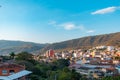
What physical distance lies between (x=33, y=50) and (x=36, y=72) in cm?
14267

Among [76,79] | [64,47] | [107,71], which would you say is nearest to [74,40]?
[64,47]

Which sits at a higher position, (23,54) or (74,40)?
(74,40)

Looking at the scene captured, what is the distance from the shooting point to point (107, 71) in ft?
175

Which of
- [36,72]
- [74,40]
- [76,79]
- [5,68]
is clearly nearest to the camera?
[5,68]

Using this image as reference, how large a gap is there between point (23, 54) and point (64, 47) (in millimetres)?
133683

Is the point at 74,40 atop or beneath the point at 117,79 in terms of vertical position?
atop

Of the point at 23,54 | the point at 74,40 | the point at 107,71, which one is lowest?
the point at 107,71

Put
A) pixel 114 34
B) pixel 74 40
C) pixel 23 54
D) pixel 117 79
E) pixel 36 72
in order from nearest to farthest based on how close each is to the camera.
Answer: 1. pixel 117 79
2. pixel 36 72
3. pixel 23 54
4. pixel 114 34
5. pixel 74 40

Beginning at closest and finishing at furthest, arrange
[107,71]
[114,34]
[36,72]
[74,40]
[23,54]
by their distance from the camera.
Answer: [36,72] < [23,54] < [107,71] < [114,34] < [74,40]

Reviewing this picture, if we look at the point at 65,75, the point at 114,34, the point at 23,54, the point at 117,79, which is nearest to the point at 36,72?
the point at 65,75

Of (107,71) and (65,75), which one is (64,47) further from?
(65,75)

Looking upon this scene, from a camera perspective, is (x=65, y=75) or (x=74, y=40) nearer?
(x=65, y=75)

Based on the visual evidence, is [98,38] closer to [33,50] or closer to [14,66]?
[33,50]

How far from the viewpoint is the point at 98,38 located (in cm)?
17325
